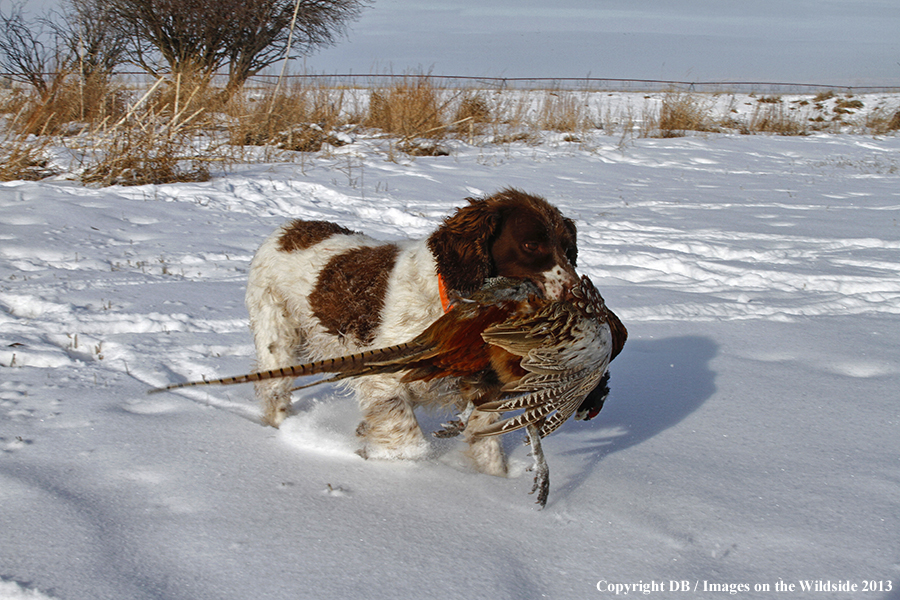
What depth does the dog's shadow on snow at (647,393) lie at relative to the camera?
2844mm

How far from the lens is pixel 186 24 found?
59.1 feet

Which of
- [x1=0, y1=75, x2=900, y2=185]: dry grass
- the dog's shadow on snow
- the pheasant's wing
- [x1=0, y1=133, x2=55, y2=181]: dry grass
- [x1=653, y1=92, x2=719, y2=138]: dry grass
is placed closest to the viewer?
the pheasant's wing

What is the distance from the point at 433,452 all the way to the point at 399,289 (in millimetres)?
705

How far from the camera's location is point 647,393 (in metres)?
3.30

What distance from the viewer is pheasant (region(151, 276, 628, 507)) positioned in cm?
208

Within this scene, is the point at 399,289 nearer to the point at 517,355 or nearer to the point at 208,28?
the point at 517,355

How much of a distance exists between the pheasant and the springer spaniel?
0.25 m

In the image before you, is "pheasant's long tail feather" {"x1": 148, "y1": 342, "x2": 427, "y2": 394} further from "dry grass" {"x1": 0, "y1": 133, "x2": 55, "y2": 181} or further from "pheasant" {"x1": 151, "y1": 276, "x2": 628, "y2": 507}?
"dry grass" {"x1": 0, "y1": 133, "x2": 55, "y2": 181}

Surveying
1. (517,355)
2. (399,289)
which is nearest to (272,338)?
(399,289)

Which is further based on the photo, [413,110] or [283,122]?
[413,110]

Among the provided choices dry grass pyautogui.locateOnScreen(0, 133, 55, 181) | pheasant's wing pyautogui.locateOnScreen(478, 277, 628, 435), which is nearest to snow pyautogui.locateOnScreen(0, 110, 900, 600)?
pheasant's wing pyautogui.locateOnScreen(478, 277, 628, 435)

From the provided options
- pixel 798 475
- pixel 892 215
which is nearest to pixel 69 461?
pixel 798 475

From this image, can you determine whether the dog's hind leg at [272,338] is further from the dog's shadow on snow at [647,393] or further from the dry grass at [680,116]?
the dry grass at [680,116]

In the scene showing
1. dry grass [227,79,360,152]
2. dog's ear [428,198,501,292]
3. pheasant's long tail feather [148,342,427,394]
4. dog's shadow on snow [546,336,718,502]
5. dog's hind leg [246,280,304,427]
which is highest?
dry grass [227,79,360,152]
